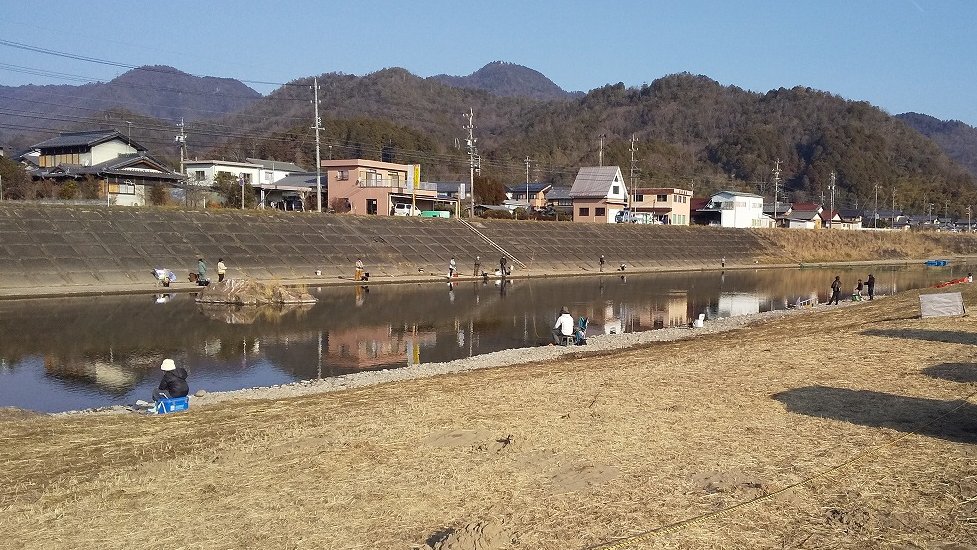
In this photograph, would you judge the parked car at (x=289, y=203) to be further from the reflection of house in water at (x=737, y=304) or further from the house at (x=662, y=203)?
the house at (x=662, y=203)

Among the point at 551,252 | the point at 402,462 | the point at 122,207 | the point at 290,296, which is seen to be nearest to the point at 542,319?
the point at 290,296

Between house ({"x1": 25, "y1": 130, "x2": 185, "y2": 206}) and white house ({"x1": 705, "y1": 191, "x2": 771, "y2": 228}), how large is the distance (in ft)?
226

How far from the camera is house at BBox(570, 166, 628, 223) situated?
81312mm

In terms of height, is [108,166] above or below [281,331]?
above

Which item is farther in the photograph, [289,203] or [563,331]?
[289,203]

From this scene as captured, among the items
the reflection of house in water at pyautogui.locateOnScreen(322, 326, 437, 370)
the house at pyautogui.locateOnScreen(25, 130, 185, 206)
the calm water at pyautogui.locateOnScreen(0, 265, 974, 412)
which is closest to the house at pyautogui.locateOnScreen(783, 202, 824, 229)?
the calm water at pyautogui.locateOnScreen(0, 265, 974, 412)

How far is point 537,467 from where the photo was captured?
8227 mm

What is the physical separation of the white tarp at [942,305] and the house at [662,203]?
231ft

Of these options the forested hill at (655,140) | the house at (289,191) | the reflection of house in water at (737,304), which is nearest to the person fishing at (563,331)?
the reflection of house in water at (737,304)

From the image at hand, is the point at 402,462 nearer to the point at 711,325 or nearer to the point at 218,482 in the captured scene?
the point at 218,482

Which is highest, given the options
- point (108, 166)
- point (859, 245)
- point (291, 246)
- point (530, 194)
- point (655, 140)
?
point (655, 140)

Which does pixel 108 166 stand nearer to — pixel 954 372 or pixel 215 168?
pixel 215 168

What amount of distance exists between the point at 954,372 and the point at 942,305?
31.2 feet

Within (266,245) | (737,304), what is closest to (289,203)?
(266,245)
